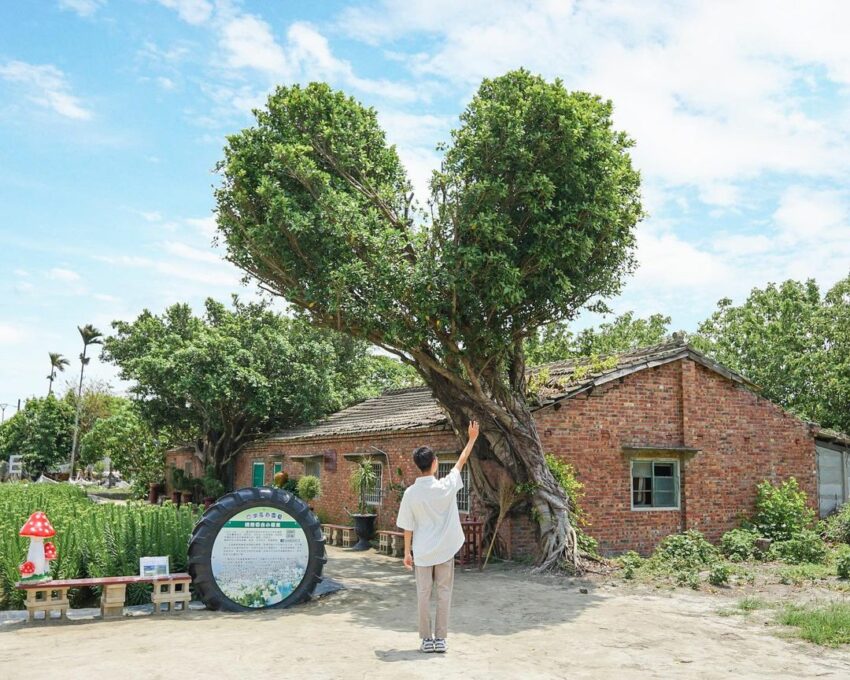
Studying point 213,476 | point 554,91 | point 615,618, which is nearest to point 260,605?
point 615,618

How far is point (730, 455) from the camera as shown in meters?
17.5

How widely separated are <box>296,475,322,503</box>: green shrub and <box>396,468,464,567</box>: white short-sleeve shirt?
1438 cm

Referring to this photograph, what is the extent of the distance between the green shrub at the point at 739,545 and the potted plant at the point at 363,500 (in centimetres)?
757

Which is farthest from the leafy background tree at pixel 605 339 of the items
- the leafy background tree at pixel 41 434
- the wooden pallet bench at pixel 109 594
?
the leafy background tree at pixel 41 434

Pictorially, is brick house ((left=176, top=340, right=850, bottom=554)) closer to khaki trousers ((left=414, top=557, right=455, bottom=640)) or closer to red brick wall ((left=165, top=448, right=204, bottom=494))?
khaki trousers ((left=414, top=557, right=455, bottom=640))

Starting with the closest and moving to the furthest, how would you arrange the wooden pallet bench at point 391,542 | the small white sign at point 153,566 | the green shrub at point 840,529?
the small white sign at point 153,566 < the wooden pallet bench at point 391,542 < the green shrub at point 840,529

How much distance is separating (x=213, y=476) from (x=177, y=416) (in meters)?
2.53

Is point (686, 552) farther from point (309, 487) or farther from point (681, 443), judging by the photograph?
point (309, 487)

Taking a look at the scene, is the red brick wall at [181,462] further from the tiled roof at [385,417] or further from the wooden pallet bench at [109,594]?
the wooden pallet bench at [109,594]

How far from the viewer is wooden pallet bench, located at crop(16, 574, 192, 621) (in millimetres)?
8953

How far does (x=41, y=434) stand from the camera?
202ft

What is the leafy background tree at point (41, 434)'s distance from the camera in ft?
202

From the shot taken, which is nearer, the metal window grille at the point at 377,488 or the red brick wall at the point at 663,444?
the red brick wall at the point at 663,444

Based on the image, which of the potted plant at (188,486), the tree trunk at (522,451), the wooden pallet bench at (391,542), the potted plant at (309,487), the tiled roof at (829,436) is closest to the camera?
the tree trunk at (522,451)
